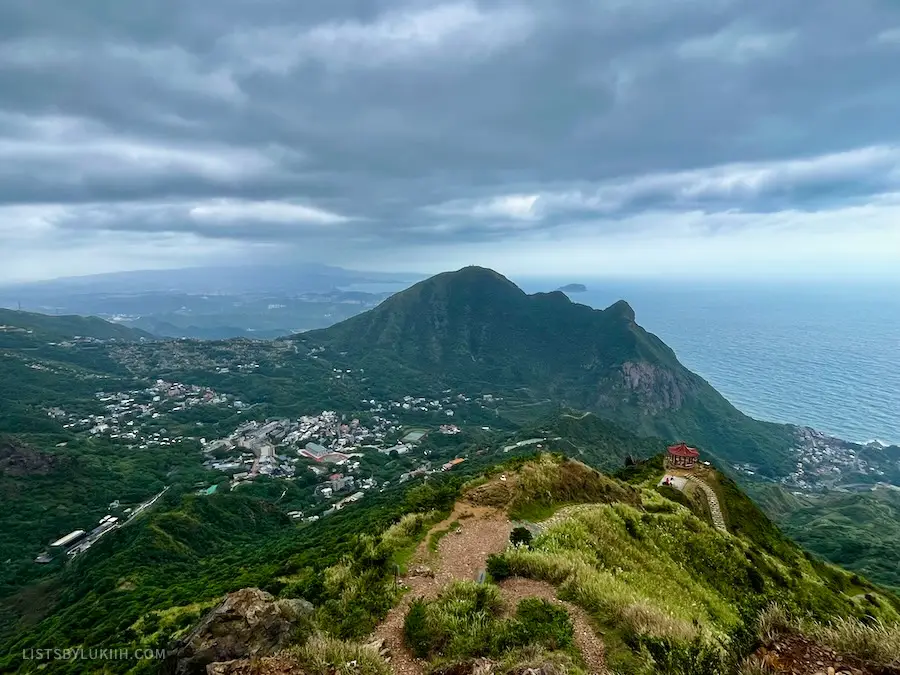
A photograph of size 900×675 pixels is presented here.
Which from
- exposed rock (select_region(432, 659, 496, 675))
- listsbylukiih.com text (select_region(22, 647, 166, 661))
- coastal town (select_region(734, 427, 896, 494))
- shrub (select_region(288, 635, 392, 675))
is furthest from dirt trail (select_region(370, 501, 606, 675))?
coastal town (select_region(734, 427, 896, 494))

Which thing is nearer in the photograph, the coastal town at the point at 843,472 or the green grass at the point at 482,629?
the green grass at the point at 482,629

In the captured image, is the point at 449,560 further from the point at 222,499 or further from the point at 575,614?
the point at 222,499

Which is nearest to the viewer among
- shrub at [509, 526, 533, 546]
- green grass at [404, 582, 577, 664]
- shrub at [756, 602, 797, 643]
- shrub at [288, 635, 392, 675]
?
shrub at [756, 602, 797, 643]

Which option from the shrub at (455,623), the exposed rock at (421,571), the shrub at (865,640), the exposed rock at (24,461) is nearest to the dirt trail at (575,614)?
the shrub at (455,623)

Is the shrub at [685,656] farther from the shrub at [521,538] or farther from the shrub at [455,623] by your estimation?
the shrub at [521,538]

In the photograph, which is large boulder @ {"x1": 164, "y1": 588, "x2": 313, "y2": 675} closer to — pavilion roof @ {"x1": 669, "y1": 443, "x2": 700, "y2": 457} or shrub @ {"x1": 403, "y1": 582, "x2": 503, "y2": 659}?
shrub @ {"x1": 403, "y1": 582, "x2": 503, "y2": 659}

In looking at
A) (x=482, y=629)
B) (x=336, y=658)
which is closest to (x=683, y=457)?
(x=482, y=629)
